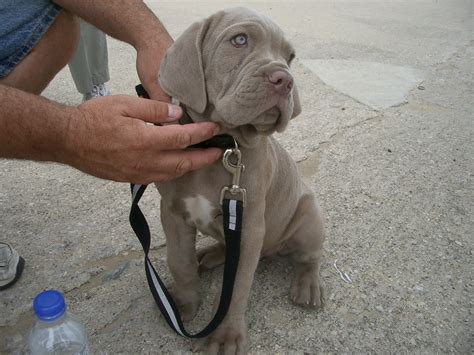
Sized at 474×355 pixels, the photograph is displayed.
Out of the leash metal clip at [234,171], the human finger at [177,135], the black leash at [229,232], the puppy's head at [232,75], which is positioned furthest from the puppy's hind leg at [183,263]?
the puppy's head at [232,75]

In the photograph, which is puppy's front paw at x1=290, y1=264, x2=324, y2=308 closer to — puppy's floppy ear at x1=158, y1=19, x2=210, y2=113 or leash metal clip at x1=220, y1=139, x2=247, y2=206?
leash metal clip at x1=220, y1=139, x2=247, y2=206

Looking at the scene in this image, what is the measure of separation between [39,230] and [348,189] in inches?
85.3

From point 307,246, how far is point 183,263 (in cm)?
71

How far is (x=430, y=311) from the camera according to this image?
2467 mm

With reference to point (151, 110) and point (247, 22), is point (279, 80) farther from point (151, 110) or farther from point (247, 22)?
point (151, 110)

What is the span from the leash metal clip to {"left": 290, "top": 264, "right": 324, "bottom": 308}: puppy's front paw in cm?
74

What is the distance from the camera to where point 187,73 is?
6.31 feet

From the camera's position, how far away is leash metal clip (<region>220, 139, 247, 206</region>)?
1.99 metres

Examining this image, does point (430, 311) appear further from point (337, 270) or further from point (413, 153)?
point (413, 153)

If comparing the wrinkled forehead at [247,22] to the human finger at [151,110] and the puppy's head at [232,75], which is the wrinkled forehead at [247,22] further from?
the human finger at [151,110]

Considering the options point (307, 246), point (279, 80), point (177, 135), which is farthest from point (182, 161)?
point (307, 246)

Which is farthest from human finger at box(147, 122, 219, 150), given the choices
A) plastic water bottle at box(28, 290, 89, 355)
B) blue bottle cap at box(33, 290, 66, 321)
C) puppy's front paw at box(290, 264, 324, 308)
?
puppy's front paw at box(290, 264, 324, 308)

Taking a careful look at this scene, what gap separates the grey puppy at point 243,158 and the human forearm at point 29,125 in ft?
1.54

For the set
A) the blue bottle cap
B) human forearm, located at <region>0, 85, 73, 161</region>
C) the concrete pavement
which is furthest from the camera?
the concrete pavement
